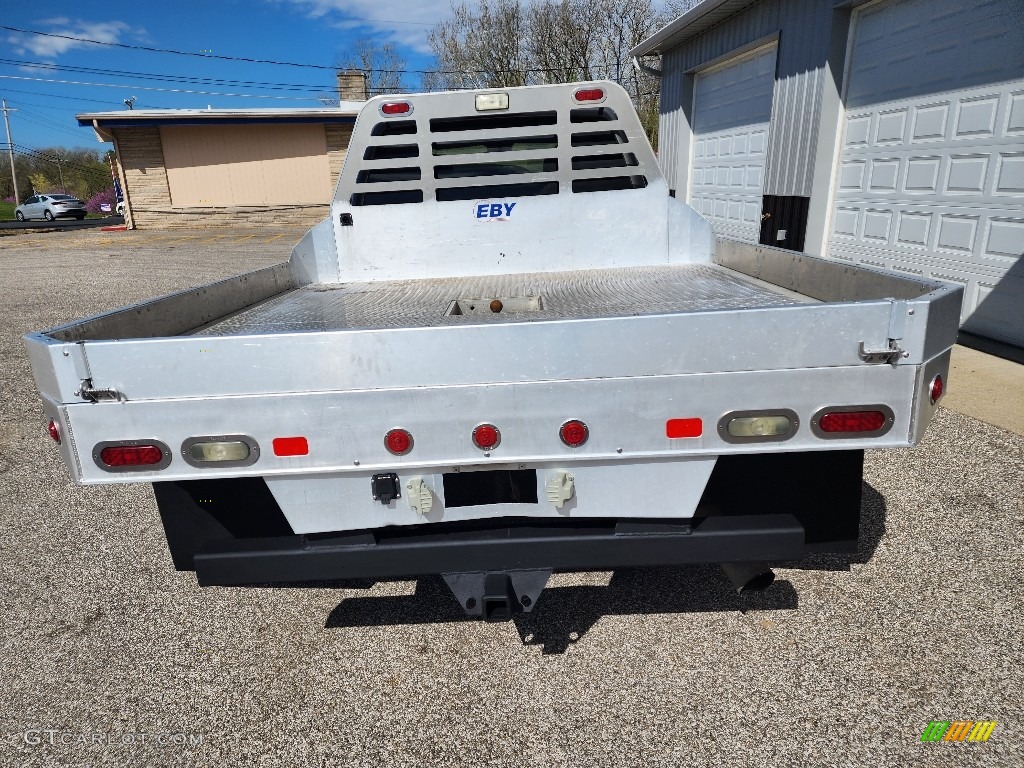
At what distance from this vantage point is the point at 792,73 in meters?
8.92

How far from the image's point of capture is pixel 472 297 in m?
3.45

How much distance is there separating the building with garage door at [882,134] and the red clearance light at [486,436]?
6.05m

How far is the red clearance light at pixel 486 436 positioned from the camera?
205cm

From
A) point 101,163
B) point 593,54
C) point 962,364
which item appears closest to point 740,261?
point 962,364

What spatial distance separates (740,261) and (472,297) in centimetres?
153

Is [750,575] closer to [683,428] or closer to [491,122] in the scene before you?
[683,428]

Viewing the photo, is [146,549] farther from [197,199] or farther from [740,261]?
[197,199]

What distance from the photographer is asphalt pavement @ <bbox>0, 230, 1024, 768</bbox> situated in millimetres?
2262

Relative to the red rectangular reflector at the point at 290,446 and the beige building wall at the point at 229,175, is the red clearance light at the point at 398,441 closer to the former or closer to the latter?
the red rectangular reflector at the point at 290,446

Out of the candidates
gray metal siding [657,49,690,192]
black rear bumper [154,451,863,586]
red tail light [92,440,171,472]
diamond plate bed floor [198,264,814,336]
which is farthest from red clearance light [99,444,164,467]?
gray metal siding [657,49,690,192]

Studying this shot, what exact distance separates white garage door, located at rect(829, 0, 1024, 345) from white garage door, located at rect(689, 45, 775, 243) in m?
2.10

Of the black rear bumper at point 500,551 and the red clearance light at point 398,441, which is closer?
the red clearance light at point 398,441

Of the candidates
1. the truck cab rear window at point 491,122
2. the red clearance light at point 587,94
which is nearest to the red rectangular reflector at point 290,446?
the truck cab rear window at point 491,122

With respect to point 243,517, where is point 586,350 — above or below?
above
